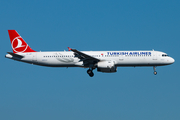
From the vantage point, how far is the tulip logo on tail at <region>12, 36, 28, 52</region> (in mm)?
64750

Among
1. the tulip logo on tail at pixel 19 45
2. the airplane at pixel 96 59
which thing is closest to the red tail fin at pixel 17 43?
the tulip logo on tail at pixel 19 45

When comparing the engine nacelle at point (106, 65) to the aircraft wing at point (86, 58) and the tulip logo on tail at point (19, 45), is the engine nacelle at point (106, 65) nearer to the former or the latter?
the aircraft wing at point (86, 58)

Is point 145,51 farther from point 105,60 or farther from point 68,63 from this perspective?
point 68,63

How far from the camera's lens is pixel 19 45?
214 feet

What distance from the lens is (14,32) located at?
217 feet

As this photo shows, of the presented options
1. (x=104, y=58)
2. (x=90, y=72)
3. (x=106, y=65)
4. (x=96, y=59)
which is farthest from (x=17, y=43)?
(x=106, y=65)

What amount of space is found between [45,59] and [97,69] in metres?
9.71

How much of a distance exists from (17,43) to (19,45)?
641 mm

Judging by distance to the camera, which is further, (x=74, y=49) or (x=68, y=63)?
(x=68, y=63)

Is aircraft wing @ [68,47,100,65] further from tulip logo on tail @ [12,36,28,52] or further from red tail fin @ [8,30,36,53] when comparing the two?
tulip logo on tail @ [12,36,28,52]

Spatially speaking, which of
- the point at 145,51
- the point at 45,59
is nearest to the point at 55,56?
the point at 45,59

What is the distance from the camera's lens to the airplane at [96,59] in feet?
194

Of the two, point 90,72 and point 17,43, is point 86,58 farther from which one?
point 17,43

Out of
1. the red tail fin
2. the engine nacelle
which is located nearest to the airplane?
the engine nacelle
